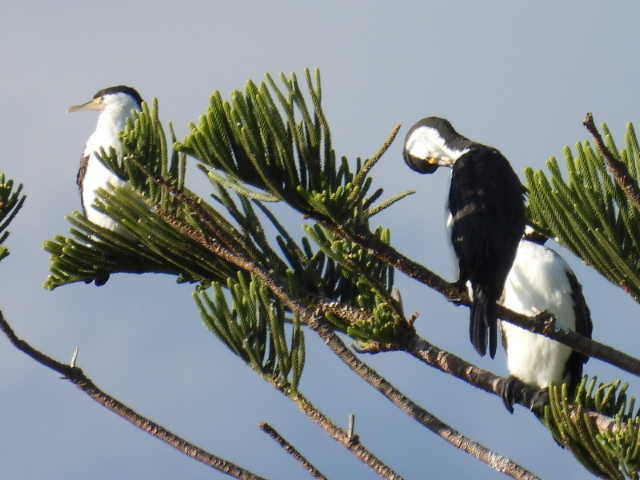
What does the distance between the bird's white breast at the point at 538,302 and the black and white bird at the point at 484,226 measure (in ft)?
4.75

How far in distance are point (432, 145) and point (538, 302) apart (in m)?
1.20

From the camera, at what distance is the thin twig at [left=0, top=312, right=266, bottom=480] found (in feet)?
9.23

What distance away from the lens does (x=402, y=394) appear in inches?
125

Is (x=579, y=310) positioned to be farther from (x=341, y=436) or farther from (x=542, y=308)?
(x=341, y=436)

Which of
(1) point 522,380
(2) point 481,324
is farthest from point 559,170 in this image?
(1) point 522,380

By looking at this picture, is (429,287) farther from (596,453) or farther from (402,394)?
(596,453)

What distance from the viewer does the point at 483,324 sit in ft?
12.3

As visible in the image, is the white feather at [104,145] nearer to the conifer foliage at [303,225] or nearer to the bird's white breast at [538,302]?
the bird's white breast at [538,302]

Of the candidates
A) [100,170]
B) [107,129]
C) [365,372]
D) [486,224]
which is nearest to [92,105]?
[107,129]

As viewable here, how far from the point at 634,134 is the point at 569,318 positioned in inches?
109

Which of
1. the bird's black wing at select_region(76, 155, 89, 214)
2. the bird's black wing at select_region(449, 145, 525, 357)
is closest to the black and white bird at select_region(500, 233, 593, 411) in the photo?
the bird's black wing at select_region(449, 145, 525, 357)

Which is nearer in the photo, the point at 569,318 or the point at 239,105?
the point at 239,105

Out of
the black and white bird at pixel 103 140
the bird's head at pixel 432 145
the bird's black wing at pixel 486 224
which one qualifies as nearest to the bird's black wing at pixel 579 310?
the bird's head at pixel 432 145

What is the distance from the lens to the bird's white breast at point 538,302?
6.00 m
